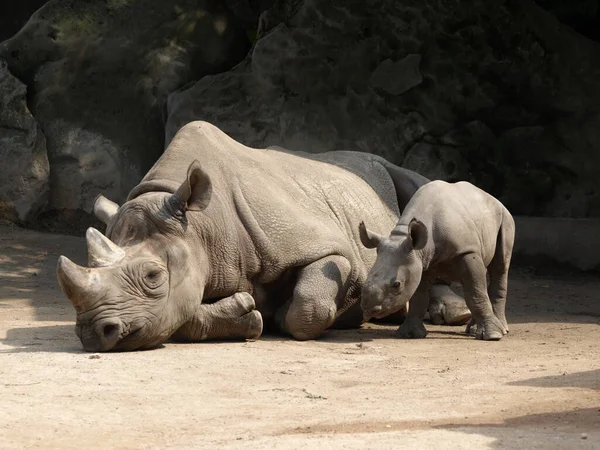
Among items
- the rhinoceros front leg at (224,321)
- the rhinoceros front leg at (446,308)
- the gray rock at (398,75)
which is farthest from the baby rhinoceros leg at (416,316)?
the gray rock at (398,75)

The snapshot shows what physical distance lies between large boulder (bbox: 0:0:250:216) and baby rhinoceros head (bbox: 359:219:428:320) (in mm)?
5518

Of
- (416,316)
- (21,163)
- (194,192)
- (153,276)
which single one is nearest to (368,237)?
(416,316)

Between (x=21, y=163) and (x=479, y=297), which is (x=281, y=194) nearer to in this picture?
(x=479, y=297)

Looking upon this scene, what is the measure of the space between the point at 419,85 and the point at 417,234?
15.9 ft

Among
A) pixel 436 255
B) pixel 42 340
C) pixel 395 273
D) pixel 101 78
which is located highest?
pixel 101 78

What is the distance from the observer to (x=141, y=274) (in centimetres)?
851

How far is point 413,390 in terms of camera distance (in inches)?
281

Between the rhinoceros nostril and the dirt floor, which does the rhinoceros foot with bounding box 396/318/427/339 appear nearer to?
the dirt floor

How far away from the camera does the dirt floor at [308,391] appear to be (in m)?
5.80

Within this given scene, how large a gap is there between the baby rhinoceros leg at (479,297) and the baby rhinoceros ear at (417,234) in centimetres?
52

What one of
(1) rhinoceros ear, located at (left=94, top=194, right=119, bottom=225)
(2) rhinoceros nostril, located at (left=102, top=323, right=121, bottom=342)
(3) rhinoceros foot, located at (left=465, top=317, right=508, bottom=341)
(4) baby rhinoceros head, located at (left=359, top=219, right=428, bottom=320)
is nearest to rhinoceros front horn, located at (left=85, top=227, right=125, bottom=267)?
(2) rhinoceros nostril, located at (left=102, top=323, right=121, bottom=342)

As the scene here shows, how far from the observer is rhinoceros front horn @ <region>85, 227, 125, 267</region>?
8.46 metres

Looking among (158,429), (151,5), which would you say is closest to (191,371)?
(158,429)

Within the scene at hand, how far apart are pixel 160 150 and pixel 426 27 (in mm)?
3208
